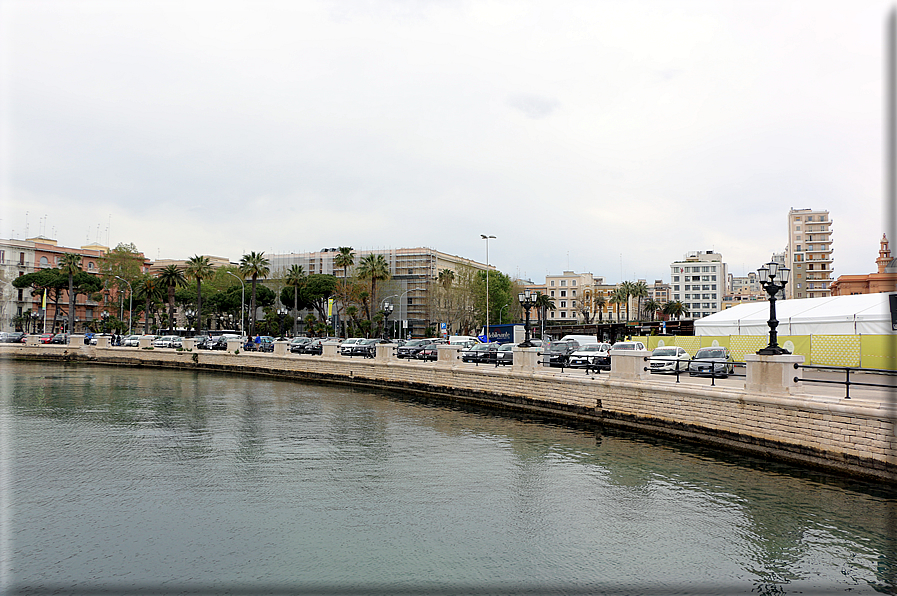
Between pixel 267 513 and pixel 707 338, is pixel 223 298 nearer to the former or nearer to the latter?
pixel 707 338

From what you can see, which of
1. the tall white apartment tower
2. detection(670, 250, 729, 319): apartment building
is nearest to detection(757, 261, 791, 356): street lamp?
the tall white apartment tower

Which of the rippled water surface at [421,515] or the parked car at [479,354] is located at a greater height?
the parked car at [479,354]

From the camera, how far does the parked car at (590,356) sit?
31.9 meters

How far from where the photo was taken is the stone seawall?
14867mm

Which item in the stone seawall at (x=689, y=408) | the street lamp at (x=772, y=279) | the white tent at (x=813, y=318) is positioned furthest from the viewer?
the white tent at (x=813, y=318)

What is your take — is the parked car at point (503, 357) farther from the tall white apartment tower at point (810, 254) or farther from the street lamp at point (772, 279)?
the tall white apartment tower at point (810, 254)

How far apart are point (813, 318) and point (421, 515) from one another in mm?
31022

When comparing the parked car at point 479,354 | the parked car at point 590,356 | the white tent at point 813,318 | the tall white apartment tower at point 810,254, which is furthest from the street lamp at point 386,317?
the tall white apartment tower at point 810,254

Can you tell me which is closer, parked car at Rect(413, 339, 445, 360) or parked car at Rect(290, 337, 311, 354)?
parked car at Rect(413, 339, 445, 360)

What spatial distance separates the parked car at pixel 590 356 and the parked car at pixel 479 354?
6228 mm

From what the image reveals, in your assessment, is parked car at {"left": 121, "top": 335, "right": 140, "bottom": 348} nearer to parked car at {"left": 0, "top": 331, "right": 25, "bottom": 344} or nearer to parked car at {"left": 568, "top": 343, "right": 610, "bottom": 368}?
parked car at {"left": 0, "top": 331, "right": 25, "bottom": 344}

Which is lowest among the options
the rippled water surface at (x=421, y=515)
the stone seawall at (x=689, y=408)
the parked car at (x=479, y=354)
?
the rippled water surface at (x=421, y=515)

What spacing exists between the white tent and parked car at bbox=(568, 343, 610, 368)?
9.48 meters

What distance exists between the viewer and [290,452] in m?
19.2
